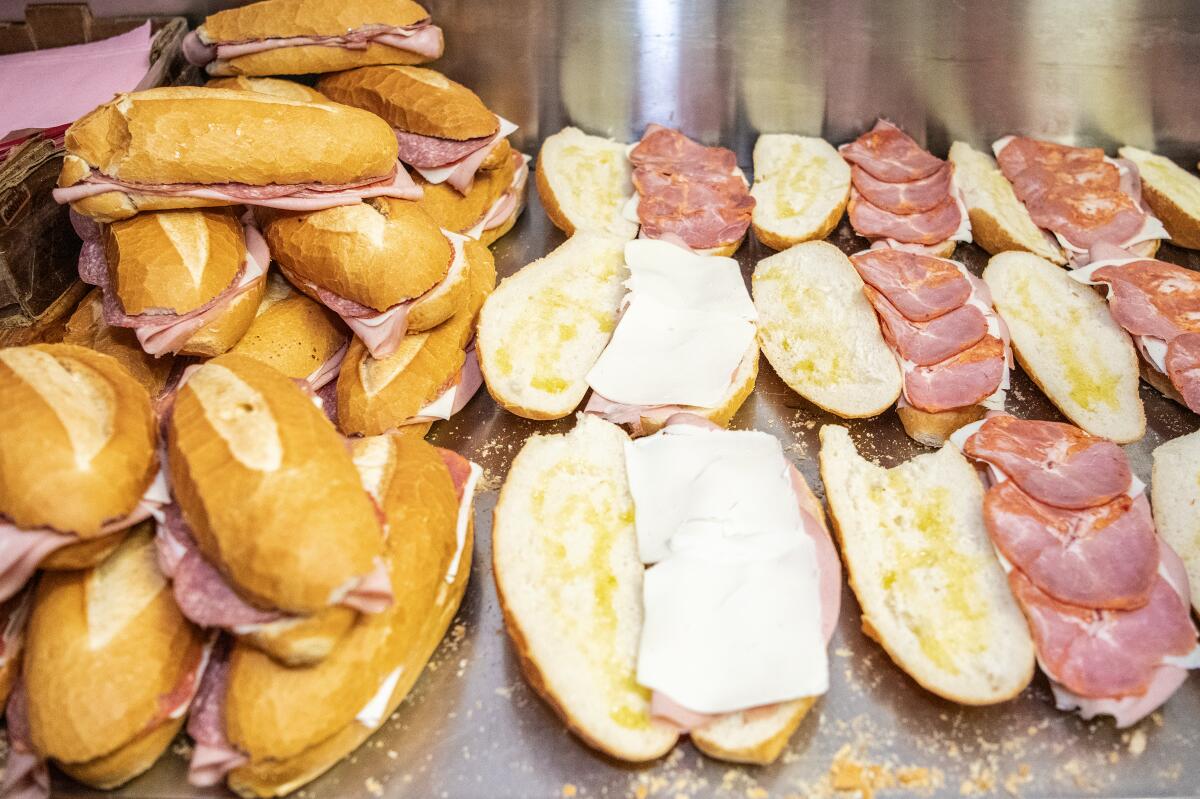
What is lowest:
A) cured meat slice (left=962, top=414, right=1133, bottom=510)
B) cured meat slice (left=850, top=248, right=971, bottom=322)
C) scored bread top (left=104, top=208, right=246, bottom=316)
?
cured meat slice (left=962, top=414, right=1133, bottom=510)

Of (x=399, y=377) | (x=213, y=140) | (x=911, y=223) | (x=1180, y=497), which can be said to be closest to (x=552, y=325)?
(x=399, y=377)

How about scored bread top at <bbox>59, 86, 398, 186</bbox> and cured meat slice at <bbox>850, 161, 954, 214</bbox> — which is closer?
scored bread top at <bbox>59, 86, 398, 186</bbox>

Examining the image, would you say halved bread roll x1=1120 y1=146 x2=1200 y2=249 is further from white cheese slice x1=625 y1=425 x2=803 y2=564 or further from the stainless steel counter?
white cheese slice x1=625 y1=425 x2=803 y2=564

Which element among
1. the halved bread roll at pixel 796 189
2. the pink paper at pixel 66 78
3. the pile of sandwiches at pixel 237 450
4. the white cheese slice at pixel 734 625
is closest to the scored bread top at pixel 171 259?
the pile of sandwiches at pixel 237 450

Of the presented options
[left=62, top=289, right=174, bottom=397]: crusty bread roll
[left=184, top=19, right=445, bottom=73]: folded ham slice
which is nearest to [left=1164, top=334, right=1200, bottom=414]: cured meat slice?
[left=184, top=19, right=445, bottom=73]: folded ham slice

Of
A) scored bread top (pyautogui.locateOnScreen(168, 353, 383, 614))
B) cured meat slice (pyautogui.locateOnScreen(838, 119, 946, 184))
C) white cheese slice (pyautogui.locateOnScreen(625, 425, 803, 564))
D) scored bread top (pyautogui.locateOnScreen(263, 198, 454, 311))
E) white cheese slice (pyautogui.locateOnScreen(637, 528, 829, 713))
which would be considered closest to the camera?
scored bread top (pyautogui.locateOnScreen(168, 353, 383, 614))

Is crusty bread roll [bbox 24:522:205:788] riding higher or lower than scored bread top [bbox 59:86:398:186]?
lower

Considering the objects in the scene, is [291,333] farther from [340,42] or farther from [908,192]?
[908,192]
